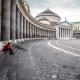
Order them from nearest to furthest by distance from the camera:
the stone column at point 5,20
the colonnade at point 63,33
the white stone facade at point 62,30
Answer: the stone column at point 5,20 < the white stone facade at point 62,30 < the colonnade at point 63,33

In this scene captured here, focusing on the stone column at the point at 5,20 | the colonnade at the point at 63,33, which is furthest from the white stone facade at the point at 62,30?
the stone column at the point at 5,20

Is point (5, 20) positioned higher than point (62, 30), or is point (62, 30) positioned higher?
point (5, 20)

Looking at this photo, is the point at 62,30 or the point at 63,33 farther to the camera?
the point at 63,33

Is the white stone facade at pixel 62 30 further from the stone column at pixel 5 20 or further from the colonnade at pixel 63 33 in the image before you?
the stone column at pixel 5 20

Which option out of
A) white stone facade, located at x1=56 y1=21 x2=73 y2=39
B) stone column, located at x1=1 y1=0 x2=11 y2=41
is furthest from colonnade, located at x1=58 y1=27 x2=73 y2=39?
stone column, located at x1=1 y1=0 x2=11 y2=41

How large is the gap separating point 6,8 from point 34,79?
2187 cm

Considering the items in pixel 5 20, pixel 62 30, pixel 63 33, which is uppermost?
pixel 5 20

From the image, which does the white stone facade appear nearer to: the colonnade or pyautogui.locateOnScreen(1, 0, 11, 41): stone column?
the colonnade

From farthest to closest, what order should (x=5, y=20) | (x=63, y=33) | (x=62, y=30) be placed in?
(x=63, y=33) < (x=62, y=30) < (x=5, y=20)

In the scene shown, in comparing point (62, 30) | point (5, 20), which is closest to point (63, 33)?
point (62, 30)

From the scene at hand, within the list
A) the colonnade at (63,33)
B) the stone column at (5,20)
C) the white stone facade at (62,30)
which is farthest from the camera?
the colonnade at (63,33)

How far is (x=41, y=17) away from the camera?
19800 cm

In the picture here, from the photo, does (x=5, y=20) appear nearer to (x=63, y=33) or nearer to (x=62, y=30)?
(x=62, y=30)

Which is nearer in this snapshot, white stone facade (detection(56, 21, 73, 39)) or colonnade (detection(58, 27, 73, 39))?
white stone facade (detection(56, 21, 73, 39))
